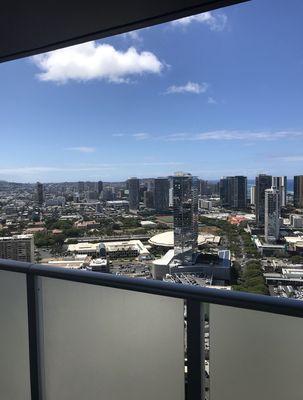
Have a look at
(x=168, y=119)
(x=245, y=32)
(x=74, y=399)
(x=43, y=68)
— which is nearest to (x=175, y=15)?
(x=245, y=32)

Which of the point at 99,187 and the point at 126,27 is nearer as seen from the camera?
the point at 126,27

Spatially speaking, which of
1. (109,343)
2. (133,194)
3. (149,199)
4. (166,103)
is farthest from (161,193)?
(166,103)

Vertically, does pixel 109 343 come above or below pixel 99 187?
below

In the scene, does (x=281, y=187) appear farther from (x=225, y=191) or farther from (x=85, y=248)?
(x=85, y=248)

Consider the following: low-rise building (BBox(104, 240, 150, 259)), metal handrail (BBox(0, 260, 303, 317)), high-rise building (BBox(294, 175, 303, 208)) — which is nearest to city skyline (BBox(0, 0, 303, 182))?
high-rise building (BBox(294, 175, 303, 208))

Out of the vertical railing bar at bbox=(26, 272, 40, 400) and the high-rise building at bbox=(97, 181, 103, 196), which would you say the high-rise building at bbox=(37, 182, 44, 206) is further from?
the vertical railing bar at bbox=(26, 272, 40, 400)

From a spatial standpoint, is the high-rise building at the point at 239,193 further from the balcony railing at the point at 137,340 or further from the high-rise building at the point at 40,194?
the high-rise building at the point at 40,194
